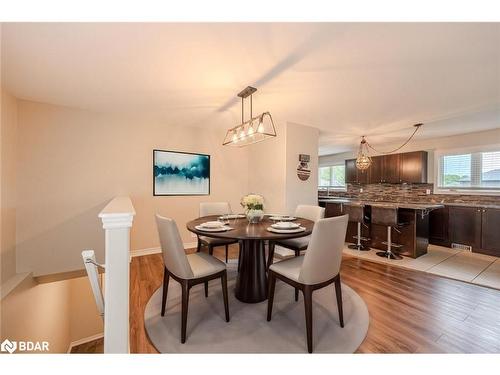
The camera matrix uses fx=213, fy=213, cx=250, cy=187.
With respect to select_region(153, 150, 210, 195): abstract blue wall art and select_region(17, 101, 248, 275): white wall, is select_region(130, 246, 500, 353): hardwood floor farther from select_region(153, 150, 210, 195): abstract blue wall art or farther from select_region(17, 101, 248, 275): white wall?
select_region(153, 150, 210, 195): abstract blue wall art

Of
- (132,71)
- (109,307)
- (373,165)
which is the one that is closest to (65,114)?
(132,71)

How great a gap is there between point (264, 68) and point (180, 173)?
2588 millimetres

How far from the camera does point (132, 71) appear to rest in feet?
6.65

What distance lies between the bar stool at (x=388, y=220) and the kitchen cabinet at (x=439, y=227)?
1.32 m

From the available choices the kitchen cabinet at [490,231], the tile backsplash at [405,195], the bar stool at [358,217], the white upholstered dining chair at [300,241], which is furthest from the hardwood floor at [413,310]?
the tile backsplash at [405,195]

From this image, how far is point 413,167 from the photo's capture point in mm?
4785

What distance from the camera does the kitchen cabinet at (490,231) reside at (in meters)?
3.64

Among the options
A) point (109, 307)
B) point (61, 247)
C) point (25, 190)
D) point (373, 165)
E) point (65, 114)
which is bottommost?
point (61, 247)

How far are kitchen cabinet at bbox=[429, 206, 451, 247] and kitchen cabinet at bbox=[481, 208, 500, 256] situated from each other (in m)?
0.49

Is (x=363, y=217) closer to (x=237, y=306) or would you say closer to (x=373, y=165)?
(x=373, y=165)

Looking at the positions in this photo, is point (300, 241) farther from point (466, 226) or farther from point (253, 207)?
point (466, 226)

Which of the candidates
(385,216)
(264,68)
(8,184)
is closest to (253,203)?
(264,68)

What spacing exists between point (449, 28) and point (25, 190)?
4.66 meters

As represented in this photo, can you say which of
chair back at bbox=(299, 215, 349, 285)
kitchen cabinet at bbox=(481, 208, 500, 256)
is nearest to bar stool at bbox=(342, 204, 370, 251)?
kitchen cabinet at bbox=(481, 208, 500, 256)
